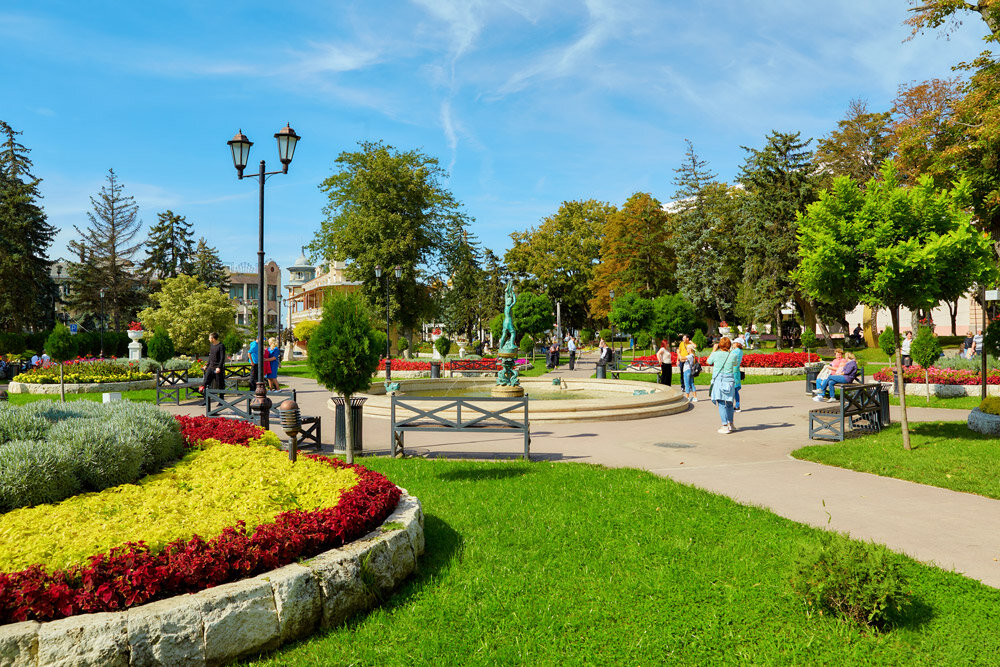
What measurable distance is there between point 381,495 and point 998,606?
4393 mm

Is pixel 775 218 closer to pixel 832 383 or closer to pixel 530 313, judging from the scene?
pixel 530 313

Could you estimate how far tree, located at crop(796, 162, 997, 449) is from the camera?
8.36 m

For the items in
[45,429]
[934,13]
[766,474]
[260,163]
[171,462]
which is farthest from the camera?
[934,13]

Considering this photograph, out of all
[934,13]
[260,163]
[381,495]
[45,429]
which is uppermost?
[934,13]

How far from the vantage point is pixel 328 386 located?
717 cm

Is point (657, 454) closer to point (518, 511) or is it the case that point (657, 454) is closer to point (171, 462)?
point (518, 511)

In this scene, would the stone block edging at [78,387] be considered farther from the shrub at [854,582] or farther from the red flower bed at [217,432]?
the shrub at [854,582]

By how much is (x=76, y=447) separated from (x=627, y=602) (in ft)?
15.4

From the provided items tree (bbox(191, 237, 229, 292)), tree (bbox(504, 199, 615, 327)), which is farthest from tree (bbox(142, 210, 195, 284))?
tree (bbox(504, 199, 615, 327))

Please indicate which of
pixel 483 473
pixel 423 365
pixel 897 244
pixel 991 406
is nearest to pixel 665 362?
pixel 991 406

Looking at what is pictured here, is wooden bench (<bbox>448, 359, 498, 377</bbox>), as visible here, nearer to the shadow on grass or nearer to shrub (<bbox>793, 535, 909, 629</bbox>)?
the shadow on grass

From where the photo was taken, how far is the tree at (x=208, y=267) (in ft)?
178

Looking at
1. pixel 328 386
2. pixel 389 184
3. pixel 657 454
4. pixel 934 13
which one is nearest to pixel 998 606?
pixel 657 454

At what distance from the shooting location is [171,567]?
11.5ft
